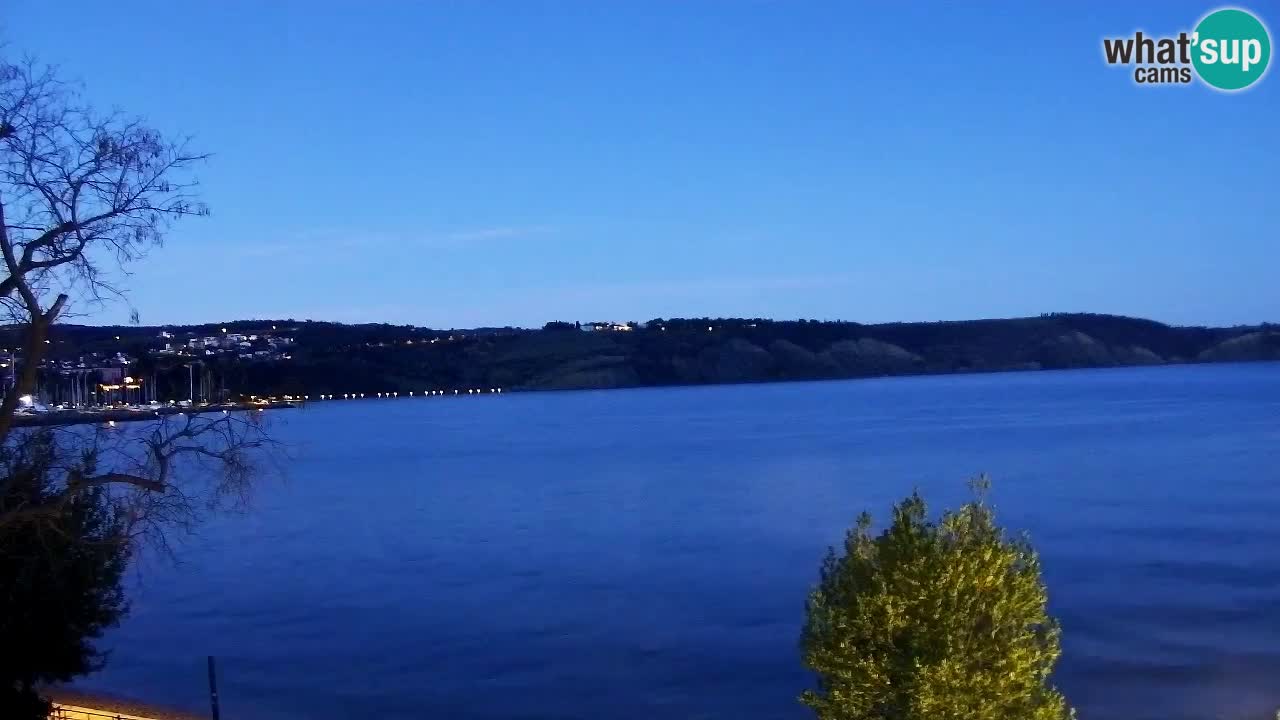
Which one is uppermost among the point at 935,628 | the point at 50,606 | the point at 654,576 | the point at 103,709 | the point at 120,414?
the point at 120,414

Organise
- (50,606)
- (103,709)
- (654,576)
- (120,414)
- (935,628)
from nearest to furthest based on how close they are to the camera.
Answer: (935,628), (120,414), (50,606), (103,709), (654,576)

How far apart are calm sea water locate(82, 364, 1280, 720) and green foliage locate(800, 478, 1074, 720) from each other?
19.3ft

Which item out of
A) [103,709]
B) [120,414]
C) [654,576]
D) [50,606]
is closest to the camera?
[120,414]

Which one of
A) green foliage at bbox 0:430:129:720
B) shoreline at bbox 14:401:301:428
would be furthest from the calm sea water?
green foliage at bbox 0:430:129:720

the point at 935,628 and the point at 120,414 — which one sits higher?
the point at 120,414

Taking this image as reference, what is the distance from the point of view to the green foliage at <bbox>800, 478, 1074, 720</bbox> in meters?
8.60

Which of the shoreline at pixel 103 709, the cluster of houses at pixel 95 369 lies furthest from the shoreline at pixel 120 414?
the shoreline at pixel 103 709

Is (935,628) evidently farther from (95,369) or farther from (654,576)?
(654,576)

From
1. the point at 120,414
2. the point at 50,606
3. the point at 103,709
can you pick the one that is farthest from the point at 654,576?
the point at 120,414

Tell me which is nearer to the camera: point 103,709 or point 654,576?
point 103,709

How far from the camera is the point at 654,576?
127ft

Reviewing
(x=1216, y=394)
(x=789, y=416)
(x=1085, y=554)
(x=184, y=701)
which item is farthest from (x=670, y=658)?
(x=1216, y=394)

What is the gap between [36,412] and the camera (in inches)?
391

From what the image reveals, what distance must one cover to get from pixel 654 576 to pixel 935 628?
3041 cm
